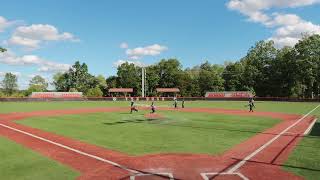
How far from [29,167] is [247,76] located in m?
105

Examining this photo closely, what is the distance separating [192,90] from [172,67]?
1516cm

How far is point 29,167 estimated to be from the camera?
1386cm

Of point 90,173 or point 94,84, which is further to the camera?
point 94,84

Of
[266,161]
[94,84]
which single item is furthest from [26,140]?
[94,84]

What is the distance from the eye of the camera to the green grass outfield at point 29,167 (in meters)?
12.4

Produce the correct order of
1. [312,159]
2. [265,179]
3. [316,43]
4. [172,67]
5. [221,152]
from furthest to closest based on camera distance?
[172,67]
[316,43]
[221,152]
[312,159]
[265,179]

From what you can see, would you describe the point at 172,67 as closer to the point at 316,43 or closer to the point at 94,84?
the point at 94,84

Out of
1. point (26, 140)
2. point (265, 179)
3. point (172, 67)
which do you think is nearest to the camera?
point (265, 179)

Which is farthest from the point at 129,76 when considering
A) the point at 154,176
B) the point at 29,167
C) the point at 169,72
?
the point at 154,176

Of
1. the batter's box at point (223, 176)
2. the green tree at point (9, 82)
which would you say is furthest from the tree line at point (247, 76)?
the batter's box at point (223, 176)

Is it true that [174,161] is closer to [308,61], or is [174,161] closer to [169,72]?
[308,61]

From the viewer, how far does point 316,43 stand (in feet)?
333

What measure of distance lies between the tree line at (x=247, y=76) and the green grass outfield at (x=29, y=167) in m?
94.3

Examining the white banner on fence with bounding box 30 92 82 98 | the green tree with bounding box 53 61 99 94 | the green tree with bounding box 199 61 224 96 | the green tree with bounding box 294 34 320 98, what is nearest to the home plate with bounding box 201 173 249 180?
the white banner on fence with bounding box 30 92 82 98
